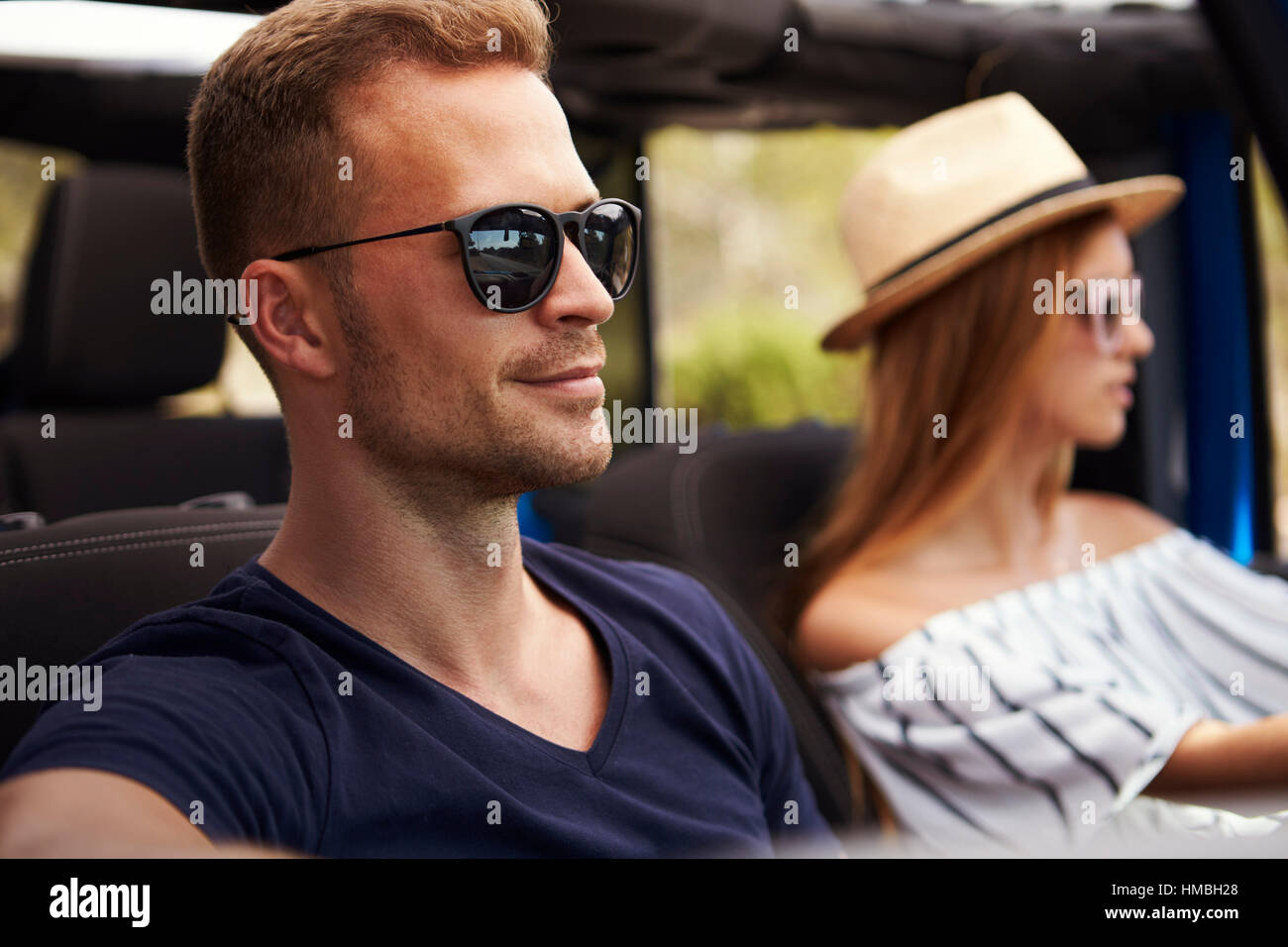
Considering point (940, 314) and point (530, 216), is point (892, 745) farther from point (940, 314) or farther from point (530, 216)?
point (530, 216)

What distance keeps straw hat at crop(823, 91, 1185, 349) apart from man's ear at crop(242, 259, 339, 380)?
3.39ft

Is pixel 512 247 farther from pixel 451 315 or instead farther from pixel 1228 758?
pixel 1228 758

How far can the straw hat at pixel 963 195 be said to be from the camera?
62.6 inches

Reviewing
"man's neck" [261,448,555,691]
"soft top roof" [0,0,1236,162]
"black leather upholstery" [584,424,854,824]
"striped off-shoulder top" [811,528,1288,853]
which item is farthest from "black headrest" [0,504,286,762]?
"striped off-shoulder top" [811,528,1288,853]

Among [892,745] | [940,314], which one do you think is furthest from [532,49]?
[892,745]

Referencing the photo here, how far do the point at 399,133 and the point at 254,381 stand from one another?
287 millimetres

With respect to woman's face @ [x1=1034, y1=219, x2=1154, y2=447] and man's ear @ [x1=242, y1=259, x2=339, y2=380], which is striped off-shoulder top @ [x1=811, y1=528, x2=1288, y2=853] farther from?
man's ear @ [x1=242, y1=259, x2=339, y2=380]

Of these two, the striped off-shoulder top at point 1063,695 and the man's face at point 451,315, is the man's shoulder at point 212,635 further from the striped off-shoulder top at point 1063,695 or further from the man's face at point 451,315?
the striped off-shoulder top at point 1063,695

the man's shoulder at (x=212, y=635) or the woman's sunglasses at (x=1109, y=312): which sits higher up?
the woman's sunglasses at (x=1109, y=312)

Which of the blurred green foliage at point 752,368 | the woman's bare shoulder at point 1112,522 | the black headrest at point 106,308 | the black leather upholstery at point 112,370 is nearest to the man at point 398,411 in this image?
the black leather upholstery at point 112,370

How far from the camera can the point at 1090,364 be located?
5.30ft

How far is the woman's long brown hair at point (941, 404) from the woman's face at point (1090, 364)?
0.07ft

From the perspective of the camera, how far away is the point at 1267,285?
2.10 meters
